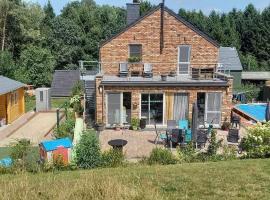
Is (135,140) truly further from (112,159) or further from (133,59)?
(133,59)

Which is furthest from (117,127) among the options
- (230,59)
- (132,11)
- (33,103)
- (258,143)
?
(230,59)

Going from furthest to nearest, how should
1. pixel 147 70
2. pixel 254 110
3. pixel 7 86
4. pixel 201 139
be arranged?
pixel 254 110, pixel 7 86, pixel 147 70, pixel 201 139

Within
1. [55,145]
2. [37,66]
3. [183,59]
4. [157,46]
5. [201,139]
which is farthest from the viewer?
[37,66]

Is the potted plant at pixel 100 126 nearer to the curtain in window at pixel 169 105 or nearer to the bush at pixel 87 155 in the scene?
the curtain in window at pixel 169 105

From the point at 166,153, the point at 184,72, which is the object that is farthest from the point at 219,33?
the point at 166,153

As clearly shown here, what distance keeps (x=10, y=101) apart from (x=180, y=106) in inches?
515

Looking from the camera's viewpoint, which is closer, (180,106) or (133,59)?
(180,106)

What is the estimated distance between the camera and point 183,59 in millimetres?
28906

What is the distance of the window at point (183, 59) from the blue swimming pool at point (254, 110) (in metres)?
5.54

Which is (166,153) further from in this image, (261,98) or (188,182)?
(261,98)

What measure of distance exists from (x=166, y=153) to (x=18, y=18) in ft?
136

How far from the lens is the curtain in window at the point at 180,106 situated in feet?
81.7

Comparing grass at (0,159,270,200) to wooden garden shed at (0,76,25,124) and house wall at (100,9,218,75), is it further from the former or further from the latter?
wooden garden shed at (0,76,25,124)

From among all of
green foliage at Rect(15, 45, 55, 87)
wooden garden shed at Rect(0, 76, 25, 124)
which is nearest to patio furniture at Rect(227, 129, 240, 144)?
wooden garden shed at Rect(0, 76, 25, 124)
